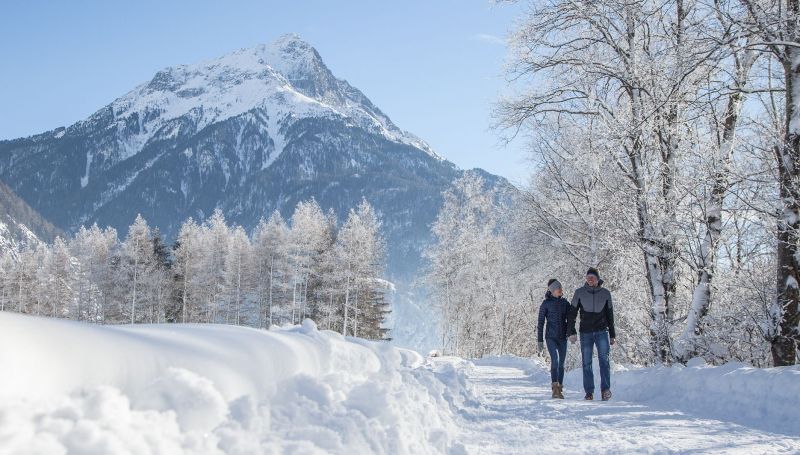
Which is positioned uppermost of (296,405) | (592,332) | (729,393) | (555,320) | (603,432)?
(555,320)

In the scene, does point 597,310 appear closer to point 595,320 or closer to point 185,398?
point 595,320

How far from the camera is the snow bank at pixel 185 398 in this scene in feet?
7.40

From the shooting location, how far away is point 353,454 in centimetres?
357

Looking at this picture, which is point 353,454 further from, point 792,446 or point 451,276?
point 451,276

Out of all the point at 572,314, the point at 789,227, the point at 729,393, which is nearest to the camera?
the point at 729,393

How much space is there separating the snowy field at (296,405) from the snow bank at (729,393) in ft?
0.06

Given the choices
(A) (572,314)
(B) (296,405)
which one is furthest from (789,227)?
(B) (296,405)

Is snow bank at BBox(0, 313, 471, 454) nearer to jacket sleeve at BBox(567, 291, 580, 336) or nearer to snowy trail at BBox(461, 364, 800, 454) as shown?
snowy trail at BBox(461, 364, 800, 454)

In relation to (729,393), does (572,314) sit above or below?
above

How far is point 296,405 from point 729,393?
583cm

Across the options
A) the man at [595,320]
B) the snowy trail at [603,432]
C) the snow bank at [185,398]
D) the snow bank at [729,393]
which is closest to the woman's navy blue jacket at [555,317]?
the man at [595,320]

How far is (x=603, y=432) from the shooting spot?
5750 mm

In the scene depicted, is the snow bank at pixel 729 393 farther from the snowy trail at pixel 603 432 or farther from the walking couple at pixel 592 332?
the walking couple at pixel 592 332

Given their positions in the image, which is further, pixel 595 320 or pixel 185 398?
pixel 595 320
